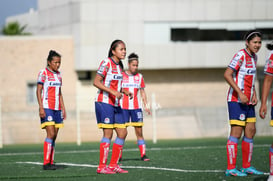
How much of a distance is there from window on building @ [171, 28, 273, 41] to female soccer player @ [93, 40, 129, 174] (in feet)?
98.7

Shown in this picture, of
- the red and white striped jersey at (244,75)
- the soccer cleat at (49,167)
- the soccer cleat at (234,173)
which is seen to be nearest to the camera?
the soccer cleat at (234,173)

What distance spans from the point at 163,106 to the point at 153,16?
1080 centimetres

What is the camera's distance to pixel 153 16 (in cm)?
3912

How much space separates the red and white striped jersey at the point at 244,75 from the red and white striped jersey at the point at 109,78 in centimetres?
184

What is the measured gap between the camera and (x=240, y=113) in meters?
9.44

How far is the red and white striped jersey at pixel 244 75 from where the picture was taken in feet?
31.1

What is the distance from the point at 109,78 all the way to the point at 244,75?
2.13 meters

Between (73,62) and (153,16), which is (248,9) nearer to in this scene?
(153,16)

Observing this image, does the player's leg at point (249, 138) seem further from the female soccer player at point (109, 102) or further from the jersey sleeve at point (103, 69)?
the jersey sleeve at point (103, 69)

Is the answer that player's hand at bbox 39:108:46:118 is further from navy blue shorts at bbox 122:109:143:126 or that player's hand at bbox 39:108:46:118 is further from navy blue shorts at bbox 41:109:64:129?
navy blue shorts at bbox 122:109:143:126

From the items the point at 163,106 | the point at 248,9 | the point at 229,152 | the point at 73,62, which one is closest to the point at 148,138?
the point at 163,106

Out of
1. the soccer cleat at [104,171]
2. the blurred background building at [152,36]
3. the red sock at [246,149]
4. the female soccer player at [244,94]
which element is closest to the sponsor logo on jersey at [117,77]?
the soccer cleat at [104,171]

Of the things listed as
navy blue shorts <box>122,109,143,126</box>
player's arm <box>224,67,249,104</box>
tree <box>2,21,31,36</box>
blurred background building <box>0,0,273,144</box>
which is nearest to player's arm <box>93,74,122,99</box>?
player's arm <box>224,67,249,104</box>

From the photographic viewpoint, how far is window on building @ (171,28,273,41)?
40.2 meters
